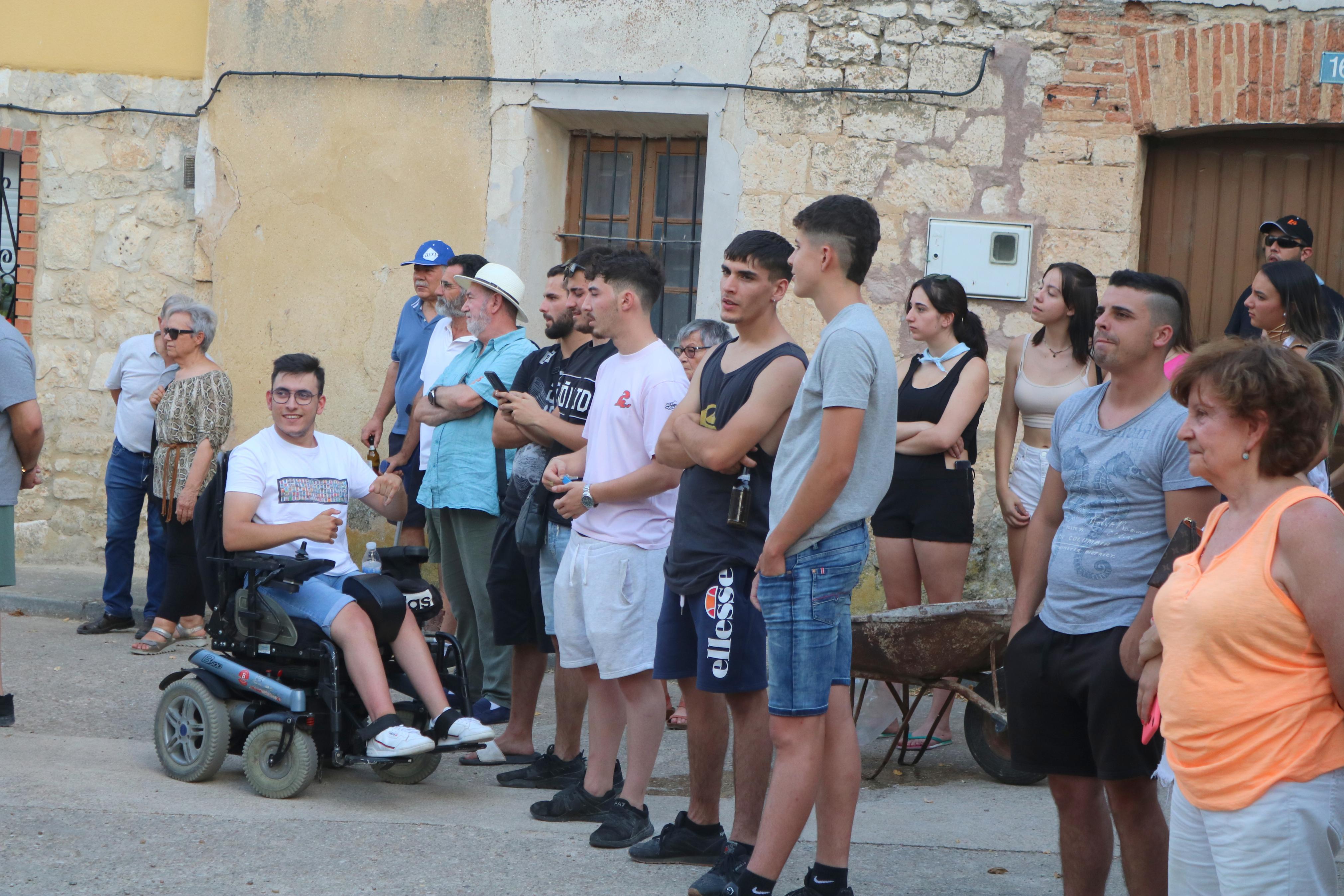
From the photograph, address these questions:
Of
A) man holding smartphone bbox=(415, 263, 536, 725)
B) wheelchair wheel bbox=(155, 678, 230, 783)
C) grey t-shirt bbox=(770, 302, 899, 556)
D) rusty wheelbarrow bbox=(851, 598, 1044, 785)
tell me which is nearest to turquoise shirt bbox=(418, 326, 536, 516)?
man holding smartphone bbox=(415, 263, 536, 725)

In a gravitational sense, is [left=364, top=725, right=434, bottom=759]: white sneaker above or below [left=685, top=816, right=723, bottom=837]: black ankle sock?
above

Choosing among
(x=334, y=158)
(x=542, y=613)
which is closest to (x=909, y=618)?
(x=542, y=613)

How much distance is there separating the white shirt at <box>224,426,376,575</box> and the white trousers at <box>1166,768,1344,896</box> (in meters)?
3.33

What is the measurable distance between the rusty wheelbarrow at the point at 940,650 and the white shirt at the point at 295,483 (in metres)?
1.96

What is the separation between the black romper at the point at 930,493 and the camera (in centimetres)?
550

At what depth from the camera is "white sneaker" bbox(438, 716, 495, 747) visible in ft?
15.2

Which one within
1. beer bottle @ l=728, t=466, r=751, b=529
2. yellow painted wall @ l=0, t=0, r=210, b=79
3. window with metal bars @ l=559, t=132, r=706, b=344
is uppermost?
yellow painted wall @ l=0, t=0, r=210, b=79

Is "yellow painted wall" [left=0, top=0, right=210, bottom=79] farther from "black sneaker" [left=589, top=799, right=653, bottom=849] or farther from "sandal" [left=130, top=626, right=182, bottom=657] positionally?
"black sneaker" [left=589, top=799, right=653, bottom=849]

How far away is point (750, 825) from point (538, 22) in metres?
5.91

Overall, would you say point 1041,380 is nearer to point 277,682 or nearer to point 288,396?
point 288,396

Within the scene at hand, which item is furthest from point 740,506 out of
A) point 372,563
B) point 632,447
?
point 372,563

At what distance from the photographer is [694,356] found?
641 cm

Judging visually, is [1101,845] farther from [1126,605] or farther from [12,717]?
[12,717]

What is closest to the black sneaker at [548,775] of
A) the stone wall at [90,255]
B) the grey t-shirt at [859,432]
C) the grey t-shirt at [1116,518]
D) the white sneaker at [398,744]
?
the white sneaker at [398,744]
